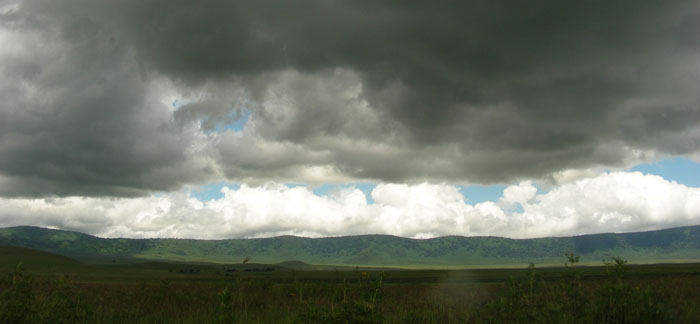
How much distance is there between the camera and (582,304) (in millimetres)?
13625

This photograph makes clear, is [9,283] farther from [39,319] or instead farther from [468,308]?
[468,308]

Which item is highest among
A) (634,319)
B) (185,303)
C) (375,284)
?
(375,284)

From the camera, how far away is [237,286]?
62.7 ft

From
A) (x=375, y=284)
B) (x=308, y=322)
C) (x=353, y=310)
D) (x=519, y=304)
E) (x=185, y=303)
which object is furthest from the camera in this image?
(x=185, y=303)

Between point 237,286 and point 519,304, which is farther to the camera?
point 237,286

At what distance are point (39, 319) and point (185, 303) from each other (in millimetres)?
8578

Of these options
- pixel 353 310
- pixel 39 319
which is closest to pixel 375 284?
pixel 353 310

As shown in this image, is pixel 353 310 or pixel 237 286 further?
pixel 237 286

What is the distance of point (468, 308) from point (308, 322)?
839 centimetres

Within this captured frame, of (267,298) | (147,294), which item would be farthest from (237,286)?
(147,294)

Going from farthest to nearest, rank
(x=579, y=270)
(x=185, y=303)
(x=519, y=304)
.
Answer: (x=185, y=303) < (x=519, y=304) < (x=579, y=270)

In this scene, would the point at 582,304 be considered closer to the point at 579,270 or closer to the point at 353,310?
the point at 579,270

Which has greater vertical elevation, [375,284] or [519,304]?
[375,284]

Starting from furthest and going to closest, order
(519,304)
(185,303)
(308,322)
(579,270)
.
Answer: (185,303) → (519,304) → (579,270) → (308,322)
